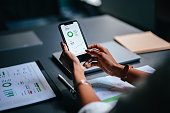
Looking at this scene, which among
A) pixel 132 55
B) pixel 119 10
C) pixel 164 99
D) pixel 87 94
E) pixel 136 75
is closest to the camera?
pixel 164 99

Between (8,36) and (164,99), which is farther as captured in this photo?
(8,36)

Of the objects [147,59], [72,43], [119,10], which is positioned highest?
[72,43]

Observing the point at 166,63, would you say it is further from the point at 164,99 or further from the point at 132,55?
the point at 132,55

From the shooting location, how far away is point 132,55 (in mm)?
1037

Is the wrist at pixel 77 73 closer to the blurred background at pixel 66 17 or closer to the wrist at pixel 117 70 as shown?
the wrist at pixel 117 70

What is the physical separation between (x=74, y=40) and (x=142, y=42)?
50 cm

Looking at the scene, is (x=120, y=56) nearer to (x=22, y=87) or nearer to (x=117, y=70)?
(x=117, y=70)

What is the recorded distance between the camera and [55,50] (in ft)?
3.95

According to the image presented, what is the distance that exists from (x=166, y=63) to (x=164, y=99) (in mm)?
96

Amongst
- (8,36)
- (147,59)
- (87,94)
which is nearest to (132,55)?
(147,59)

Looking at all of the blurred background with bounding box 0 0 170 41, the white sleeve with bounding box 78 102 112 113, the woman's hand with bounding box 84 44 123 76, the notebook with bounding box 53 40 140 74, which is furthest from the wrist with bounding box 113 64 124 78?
the blurred background with bounding box 0 0 170 41

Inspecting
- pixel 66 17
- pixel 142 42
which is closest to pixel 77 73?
pixel 142 42

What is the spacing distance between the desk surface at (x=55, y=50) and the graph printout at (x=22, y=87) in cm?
3

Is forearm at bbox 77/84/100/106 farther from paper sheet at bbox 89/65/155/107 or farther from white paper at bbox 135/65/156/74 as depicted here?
white paper at bbox 135/65/156/74
